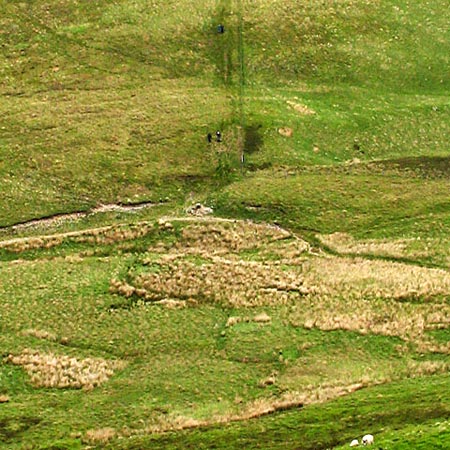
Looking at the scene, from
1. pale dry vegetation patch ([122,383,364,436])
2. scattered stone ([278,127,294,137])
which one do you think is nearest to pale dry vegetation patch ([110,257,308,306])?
pale dry vegetation patch ([122,383,364,436])

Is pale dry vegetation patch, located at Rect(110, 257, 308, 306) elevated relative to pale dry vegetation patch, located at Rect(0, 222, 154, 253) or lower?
lower

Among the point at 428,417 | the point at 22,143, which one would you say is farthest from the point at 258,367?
the point at 22,143

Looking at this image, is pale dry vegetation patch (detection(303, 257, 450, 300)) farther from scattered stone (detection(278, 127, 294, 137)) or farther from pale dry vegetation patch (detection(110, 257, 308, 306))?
scattered stone (detection(278, 127, 294, 137))

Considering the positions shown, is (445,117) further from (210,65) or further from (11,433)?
(11,433)

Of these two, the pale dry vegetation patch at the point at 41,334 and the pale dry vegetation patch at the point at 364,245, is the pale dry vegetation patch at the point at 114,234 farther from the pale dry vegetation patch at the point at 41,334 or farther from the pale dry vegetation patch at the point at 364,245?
the pale dry vegetation patch at the point at 364,245

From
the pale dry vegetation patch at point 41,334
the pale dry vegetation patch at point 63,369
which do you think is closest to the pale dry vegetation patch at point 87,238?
the pale dry vegetation patch at point 41,334

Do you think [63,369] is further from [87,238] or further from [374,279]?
[374,279]

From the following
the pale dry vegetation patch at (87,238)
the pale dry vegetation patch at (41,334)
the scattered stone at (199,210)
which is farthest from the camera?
the scattered stone at (199,210)
